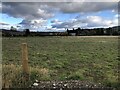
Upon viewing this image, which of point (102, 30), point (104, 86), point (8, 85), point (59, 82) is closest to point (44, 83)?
point (59, 82)

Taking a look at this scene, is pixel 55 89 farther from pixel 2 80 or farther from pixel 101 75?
pixel 101 75

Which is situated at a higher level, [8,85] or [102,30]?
[102,30]

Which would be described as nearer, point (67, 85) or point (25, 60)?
point (67, 85)

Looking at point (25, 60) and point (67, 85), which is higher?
point (25, 60)

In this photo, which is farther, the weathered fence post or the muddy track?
the weathered fence post

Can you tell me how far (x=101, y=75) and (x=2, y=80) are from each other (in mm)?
2910

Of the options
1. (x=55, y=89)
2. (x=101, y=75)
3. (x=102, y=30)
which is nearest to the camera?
(x=55, y=89)

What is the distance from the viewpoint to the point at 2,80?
244 inches

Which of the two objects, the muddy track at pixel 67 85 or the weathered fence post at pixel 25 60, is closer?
the muddy track at pixel 67 85

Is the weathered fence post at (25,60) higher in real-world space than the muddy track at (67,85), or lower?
→ higher

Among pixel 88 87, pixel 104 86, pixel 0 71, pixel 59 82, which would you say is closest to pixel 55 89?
pixel 59 82

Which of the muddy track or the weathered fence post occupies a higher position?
the weathered fence post

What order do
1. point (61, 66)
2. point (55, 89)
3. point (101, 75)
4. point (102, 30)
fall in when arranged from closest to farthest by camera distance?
point (55, 89), point (101, 75), point (61, 66), point (102, 30)

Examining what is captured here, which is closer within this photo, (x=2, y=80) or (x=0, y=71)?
(x=2, y=80)
